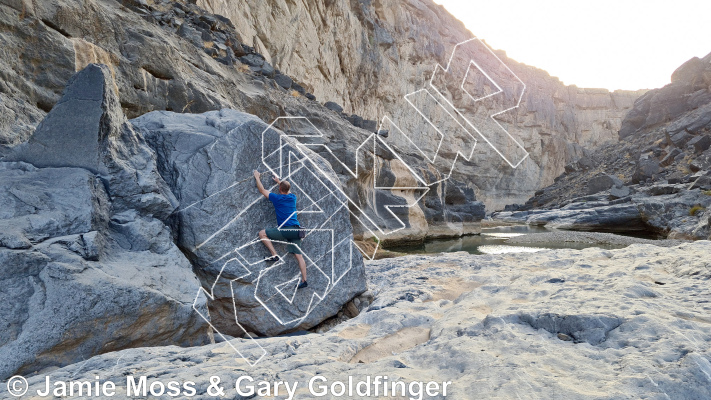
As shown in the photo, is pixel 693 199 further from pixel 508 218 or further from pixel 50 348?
pixel 50 348

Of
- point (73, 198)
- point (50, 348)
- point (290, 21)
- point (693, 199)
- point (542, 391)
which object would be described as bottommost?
point (693, 199)

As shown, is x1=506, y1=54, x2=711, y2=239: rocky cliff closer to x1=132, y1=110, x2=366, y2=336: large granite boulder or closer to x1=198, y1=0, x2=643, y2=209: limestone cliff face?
x1=198, y1=0, x2=643, y2=209: limestone cliff face

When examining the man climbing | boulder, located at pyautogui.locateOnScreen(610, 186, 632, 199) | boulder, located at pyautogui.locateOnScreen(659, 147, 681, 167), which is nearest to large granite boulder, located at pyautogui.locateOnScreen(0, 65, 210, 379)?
the man climbing

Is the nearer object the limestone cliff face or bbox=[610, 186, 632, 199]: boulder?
the limestone cliff face

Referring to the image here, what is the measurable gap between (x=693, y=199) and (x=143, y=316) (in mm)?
20993

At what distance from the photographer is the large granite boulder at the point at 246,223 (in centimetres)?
346

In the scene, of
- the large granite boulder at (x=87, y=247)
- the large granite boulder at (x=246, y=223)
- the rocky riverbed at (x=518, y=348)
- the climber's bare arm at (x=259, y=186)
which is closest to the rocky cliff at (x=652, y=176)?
the rocky riverbed at (x=518, y=348)

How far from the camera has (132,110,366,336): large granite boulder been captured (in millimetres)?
3461

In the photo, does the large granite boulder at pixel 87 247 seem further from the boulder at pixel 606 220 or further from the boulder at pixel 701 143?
the boulder at pixel 701 143

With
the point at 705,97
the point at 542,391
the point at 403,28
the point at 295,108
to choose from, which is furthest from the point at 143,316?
the point at 705,97

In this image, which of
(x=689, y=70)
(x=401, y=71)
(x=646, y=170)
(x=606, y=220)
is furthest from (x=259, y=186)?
(x=689, y=70)

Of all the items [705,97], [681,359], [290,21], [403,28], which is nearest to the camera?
[681,359]

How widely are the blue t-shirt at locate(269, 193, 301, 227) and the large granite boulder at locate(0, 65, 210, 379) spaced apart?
0.95 meters

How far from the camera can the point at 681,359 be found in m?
1.63
